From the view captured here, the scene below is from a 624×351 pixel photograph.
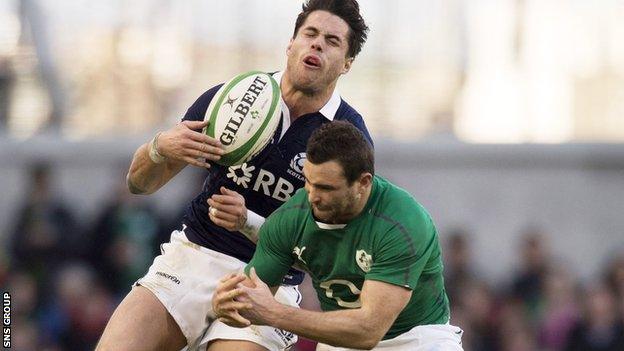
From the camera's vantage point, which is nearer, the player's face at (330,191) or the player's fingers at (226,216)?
the player's face at (330,191)

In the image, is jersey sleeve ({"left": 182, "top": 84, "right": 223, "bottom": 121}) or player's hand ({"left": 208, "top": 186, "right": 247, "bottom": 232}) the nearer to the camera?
player's hand ({"left": 208, "top": 186, "right": 247, "bottom": 232})

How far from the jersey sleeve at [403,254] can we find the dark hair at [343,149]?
30cm

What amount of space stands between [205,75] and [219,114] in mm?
6561

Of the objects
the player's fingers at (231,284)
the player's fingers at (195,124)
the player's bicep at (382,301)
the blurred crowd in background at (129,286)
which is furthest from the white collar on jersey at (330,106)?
the blurred crowd in background at (129,286)

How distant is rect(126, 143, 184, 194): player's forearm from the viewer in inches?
250

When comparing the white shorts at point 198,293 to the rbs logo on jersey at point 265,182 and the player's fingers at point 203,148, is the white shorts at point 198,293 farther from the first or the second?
the player's fingers at point 203,148

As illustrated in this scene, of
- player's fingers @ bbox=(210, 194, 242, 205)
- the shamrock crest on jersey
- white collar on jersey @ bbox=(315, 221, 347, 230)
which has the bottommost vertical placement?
the shamrock crest on jersey

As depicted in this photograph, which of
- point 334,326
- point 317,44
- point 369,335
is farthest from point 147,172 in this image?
point 369,335

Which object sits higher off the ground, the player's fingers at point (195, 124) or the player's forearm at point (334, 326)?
the player's fingers at point (195, 124)

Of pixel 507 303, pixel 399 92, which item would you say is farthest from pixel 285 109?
pixel 399 92

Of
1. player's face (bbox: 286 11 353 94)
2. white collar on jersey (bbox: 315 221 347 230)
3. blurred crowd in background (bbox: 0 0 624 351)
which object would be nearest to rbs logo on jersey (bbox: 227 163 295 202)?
player's face (bbox: 286 11 353 94)

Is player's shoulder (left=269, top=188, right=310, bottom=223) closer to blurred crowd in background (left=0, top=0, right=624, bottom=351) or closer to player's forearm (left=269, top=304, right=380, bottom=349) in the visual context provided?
player's forearm (left=269, top=304, right=380, bottom=349)

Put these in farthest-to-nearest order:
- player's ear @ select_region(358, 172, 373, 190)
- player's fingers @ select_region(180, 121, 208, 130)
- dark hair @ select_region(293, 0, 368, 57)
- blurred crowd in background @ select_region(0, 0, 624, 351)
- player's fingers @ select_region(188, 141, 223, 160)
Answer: blurred crowd in background @ select_region(0, 0, 624, 351)
dark hair @ select_region(293, 0, 368, 57)
player's fingers @ select_region(180, 121, 208, 130)
player's fingers @ select_region(188, 141, 223, 160)
player's ear @ select_region(358, 172, 373, 190)

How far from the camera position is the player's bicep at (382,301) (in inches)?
219
